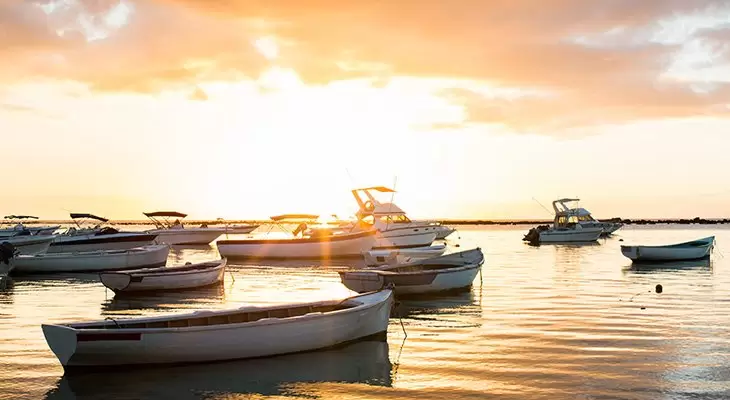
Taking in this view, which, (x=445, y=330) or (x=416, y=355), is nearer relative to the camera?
(x=416, y=355)

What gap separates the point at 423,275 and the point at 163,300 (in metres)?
10.7

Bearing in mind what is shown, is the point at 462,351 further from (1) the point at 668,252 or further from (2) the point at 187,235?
(2) the point at 187,235

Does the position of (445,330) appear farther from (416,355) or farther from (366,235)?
(366,235)

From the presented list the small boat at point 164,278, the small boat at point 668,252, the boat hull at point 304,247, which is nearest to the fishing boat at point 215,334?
the small boat at point 164,278

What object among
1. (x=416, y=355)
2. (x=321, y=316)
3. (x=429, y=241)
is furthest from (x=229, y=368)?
(x=429, y=241)

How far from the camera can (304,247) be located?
5384 cm

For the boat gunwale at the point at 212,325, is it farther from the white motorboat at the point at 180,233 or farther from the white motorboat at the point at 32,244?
the white motorboat at the point at 180,233

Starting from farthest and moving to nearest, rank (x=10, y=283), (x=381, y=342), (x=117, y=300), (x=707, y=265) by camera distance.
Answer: (x=707, y=265) < (x=10, y=283) < (x=117, y=300) < (x=381, y=342)

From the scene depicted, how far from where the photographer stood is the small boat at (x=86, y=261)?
41.2 metres

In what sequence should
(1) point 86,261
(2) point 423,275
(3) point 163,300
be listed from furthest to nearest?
1. (1) point 86,261
2. (3) point 163,300
3. (2) point 423,275

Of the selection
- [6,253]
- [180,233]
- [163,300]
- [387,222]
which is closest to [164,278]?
[163,300]

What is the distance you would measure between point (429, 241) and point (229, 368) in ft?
161

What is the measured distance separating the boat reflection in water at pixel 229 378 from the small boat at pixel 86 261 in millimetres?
27613

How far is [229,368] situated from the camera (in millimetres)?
16531
